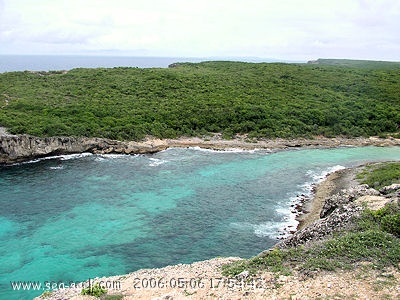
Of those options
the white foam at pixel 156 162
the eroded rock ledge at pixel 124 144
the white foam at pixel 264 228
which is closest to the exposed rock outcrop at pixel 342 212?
the white foam at pixel 264 228

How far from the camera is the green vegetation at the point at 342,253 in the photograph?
1950cm

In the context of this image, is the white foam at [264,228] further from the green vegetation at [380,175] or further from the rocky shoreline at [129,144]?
the rocky shoreline at [129,144]

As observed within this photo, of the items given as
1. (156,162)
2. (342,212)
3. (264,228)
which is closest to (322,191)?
(264,228)

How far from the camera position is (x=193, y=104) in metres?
73.3

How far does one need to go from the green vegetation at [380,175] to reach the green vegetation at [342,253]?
17349 millimetres

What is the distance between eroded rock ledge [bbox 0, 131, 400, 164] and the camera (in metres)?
50.0

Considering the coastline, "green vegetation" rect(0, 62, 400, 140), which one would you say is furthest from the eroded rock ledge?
the coastline

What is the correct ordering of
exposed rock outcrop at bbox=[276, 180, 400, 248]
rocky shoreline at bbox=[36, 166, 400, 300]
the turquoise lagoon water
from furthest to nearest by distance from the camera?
the turquoise lagoon water < exposed rock outcrop at bbox=[276, 180, 400, 248] < rocky shoreline at bbox=[36, 166, 400, 300]

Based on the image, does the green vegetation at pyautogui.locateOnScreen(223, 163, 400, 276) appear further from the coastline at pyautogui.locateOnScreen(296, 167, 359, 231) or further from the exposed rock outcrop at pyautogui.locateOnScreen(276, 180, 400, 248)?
the coastline at pyautogui.locateOnScreen(296, 167, 359, 231)

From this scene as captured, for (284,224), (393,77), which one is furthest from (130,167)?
(393,77)

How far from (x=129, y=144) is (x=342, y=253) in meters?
41.5

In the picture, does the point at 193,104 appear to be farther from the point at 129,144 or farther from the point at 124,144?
the point at 124,144

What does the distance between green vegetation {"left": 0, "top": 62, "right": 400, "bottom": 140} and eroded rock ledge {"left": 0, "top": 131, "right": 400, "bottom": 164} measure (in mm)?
1932

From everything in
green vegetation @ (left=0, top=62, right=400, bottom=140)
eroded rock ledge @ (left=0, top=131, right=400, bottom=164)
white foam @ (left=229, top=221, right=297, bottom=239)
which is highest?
green vegetation @ (left=0, top=62, right=400, bottom=140)
